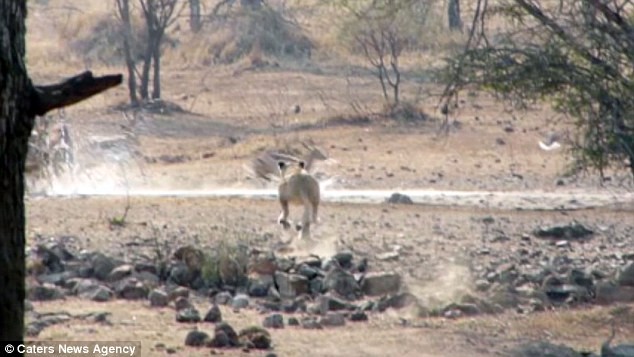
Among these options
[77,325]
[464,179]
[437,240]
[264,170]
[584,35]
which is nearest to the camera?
[77,325]

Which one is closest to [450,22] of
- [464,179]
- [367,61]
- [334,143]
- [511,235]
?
[367,61]

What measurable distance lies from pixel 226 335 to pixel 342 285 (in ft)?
10.1

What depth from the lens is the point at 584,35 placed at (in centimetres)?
1252

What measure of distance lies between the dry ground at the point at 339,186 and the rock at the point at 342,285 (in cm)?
50

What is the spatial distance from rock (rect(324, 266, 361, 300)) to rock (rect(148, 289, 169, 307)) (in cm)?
145

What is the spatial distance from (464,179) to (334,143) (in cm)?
367

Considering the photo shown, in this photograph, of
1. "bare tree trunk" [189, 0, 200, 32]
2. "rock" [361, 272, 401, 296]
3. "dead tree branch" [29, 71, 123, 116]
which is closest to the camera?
"dead tree branch" [29, 71, 123, 116]

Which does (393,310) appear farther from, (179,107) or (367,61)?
(367,61)

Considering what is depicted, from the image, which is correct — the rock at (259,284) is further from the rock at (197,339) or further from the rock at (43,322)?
the rock at (197,339)

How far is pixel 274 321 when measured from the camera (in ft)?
38.7

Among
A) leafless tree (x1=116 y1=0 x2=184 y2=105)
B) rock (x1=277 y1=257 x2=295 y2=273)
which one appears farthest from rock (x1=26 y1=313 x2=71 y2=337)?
leafless tree (x1=116 y1=0 x2=184 y2=105)

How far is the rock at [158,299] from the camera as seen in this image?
1255cm

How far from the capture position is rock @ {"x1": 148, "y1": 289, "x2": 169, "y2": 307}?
41.2ft

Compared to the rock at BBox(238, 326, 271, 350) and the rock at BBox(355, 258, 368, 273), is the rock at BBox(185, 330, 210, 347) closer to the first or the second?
the rock at BBox(238, 326, 271, 350)
